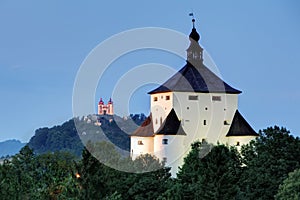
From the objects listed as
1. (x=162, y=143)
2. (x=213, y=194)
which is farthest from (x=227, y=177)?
(x=162, y=143)

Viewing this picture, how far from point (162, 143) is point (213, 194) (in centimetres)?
2380

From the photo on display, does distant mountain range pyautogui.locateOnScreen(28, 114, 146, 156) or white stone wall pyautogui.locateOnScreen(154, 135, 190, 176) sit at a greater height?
distant mountain range pyautogui.locateOnScreen(28, 114, 146, 156)

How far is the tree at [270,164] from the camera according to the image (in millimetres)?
41500

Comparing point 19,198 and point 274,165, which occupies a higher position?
point 274,165

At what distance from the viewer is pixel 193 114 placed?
63.0 m

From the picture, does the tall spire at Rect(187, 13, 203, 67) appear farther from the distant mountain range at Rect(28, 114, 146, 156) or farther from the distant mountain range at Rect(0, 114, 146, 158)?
the distant mountain range at Rect(0, 114, 146, 158)

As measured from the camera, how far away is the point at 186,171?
44000mm

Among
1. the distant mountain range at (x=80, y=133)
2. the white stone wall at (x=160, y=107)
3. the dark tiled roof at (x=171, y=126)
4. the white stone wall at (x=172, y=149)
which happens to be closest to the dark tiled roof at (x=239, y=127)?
the dark tiled roof at (x=171, y=126)

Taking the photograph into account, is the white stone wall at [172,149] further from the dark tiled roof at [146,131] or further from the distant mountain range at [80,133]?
the distant mountain range at [80,133]

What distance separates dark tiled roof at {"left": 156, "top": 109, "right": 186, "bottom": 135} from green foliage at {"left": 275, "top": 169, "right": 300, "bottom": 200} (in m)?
22.4

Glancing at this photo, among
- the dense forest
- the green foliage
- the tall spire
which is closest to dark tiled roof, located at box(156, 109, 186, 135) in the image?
the tall spire

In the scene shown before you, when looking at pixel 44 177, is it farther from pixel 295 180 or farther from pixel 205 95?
pixel 205 95

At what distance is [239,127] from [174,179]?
2015 centimetres

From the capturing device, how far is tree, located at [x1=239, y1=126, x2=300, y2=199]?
41.5 m
